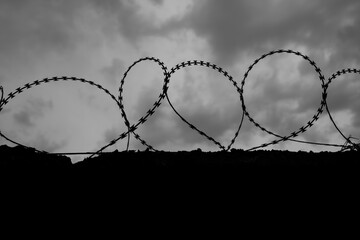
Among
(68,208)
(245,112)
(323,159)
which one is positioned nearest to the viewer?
(68,208)

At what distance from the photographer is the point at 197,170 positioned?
3.39 metres

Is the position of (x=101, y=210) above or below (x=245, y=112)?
below

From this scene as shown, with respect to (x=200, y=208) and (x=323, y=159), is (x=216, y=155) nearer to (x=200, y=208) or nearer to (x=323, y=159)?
(x=200, y=208)

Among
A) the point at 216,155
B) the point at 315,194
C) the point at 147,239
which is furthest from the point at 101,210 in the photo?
the point at 315,194

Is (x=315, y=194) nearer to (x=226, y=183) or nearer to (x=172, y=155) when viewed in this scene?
(x=226, y=183)

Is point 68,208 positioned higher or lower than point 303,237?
higher

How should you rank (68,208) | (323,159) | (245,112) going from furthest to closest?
(245,112) → (323,159) → (68,208)

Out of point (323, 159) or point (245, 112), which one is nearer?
point (323, 159)

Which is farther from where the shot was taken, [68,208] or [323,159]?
[323,159]

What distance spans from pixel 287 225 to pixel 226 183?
2.29 feet

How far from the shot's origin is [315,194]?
3.48 m

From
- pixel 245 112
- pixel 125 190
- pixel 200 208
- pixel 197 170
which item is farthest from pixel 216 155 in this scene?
pixel 245 112

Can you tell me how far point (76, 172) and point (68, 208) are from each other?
325 mm

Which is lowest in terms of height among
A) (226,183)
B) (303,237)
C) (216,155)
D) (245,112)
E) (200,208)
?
(303,237)
